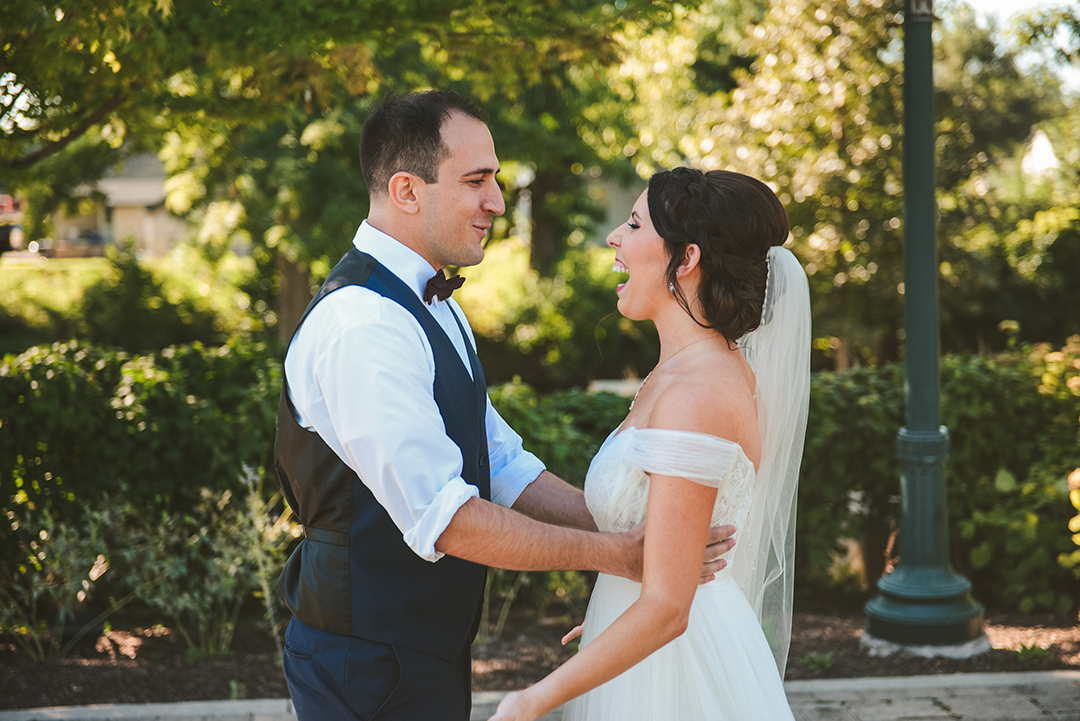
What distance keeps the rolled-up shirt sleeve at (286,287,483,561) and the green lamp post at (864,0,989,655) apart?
11.1ft

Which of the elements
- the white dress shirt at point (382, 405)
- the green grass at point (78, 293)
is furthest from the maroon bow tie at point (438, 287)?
the green grass at point (78, 293)

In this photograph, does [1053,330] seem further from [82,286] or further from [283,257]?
[82,286]

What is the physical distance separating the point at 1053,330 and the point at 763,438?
1084cm

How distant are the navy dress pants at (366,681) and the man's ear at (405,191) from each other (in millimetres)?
1008

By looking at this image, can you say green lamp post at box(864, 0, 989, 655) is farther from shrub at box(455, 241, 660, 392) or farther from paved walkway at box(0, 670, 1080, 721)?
shrub at box(455, 241, 660, 392)

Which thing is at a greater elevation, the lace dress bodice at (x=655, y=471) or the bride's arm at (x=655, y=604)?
the lace dress bodice at (x=655, y=471)

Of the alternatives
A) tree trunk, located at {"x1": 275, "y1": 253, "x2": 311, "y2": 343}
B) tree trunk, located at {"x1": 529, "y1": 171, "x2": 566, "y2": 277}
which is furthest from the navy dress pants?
tree trunk, located at {"x1": 529, "y1": 171, "x2": 566, "y2": 277}

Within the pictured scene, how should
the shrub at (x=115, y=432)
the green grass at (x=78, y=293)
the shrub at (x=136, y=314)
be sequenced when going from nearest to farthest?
the shrub at (x=115, y=432)
the shrub at (x=136, y=314)
the green grass at (x=78, y=293)

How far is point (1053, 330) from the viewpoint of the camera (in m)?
11.7

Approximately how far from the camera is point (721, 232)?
2258mm

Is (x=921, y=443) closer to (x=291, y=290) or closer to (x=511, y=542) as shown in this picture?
(x=511, y=542)

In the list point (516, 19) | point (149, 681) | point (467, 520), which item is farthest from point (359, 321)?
point (149, 681)

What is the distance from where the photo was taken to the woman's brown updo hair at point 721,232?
225 cm

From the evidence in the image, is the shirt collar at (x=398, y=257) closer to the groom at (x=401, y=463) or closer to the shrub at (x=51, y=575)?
the groom at (x=401, y=463)
